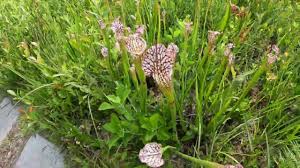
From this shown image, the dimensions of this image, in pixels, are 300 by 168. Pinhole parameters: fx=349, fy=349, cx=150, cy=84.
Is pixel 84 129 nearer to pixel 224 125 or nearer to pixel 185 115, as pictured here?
pixel 185 115

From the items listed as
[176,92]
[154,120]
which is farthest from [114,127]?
[176,92]

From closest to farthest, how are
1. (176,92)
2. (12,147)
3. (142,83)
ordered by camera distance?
(142,83), (176,92), (12,147)

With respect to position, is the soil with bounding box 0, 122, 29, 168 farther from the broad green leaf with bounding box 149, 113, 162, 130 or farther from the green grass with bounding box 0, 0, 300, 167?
the broad green leaf with bounding box 149, 113, 162, 130

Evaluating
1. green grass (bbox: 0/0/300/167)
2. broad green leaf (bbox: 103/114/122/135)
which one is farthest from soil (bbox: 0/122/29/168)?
broad green leaf (bbox: 103/114/122/135)

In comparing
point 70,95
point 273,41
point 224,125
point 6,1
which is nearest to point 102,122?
point 70,95

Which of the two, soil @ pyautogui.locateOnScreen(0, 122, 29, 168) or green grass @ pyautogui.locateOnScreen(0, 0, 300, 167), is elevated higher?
green grass @ pyautogui.locateOnScreen(0, 0, 300, 167)

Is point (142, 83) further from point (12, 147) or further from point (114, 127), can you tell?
point (12, 147)

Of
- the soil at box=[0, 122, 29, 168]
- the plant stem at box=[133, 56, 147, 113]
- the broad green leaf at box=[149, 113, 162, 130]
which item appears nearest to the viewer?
the plant stem at box=[133, 56, 147, 113]

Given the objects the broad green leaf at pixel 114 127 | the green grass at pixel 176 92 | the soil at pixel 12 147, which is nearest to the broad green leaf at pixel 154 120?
the green grass at pixel 176 92
